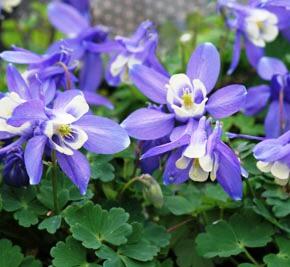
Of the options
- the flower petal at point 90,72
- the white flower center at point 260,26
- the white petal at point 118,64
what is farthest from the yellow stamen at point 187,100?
the flower petal at point 90,72

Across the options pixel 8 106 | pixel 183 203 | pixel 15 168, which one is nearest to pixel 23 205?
pixel 15 168

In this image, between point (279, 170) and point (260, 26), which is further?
point (260, 26)

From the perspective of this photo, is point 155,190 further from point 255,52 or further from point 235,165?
point 255,52

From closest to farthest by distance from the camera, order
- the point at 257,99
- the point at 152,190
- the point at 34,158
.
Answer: the point at 34,158 < the point at 152,190 < the point at 257,99

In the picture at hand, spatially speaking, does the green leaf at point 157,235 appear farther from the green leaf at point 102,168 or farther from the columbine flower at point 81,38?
the columbine flower at point 81,38

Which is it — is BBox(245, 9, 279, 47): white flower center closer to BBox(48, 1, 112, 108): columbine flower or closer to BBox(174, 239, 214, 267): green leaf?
BBox(48, 1, 112, 108): columbine flower

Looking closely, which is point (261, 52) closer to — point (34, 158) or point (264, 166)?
point (264, 166)
